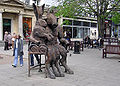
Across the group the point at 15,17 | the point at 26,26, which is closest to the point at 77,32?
the point at 26,26

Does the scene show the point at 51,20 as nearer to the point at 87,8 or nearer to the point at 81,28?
the point at 87,8

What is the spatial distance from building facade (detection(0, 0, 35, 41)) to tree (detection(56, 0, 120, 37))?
36.9 ft

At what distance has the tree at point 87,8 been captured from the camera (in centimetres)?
1911

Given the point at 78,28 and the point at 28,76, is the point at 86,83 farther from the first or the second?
the point at 78,28

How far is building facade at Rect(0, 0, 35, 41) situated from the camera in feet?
94.3

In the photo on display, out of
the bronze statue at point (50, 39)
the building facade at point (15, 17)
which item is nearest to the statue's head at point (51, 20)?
the bronze statue at point (50, 39)

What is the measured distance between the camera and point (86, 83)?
6.56 metres

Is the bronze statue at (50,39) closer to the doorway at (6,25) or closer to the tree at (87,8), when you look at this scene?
the tree at (87,8)

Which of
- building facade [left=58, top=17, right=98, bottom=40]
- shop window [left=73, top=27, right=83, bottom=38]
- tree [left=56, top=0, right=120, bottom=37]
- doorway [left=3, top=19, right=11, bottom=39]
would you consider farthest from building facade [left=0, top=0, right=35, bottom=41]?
shop window [left=73, top=27, right=83, bottom=38]

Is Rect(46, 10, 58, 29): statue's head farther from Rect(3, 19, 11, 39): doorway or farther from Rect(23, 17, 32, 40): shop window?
Rect(23, 17, 32, 40): shop window

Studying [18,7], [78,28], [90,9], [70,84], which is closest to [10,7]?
[18,7]

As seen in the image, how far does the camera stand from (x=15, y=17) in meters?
31.9

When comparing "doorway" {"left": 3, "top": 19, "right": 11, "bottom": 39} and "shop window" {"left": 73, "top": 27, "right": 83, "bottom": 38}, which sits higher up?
"doorway" {"left": 3, "top": 19, "right": 11, "bottom": 39}

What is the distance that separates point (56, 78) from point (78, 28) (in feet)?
124
